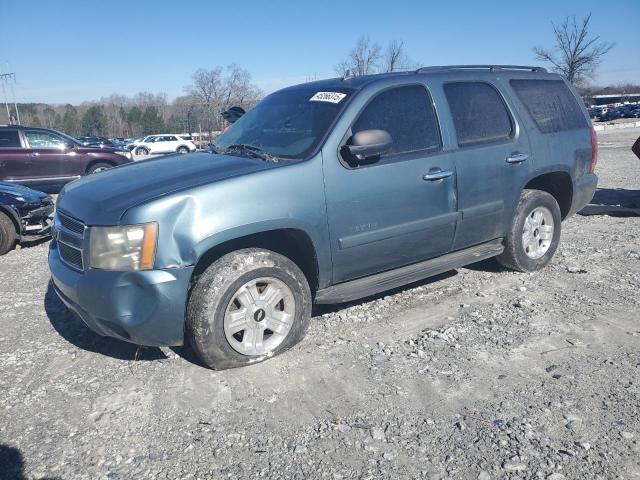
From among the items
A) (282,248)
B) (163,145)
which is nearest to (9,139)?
(282,248)

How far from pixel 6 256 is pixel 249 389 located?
4970 mm

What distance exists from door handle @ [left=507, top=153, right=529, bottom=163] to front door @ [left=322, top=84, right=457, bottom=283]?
28.8 inches

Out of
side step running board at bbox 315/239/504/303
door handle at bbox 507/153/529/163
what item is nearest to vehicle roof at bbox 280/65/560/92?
door handle at bbox 507/153/529/163

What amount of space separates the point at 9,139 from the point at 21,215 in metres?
6.06

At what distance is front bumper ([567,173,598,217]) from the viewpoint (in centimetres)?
528

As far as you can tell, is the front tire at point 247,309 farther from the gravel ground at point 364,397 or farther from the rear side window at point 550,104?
the rear side window at point 550,104

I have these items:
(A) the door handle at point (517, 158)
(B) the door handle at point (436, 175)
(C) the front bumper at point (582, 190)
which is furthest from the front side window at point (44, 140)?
(C) the front bumper at point (582, 190)

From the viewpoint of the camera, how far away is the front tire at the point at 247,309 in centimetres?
318

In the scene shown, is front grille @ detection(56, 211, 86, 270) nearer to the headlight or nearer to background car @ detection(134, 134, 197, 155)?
the headlight

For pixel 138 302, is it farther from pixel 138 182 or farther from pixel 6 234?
pixel 6 234

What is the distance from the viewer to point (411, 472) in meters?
2.39

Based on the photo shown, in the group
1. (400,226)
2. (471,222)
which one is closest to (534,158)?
(471,222)

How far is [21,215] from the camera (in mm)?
6711

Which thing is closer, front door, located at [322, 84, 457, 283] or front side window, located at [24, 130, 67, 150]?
front door, located at [322, 84, 457, 283]
